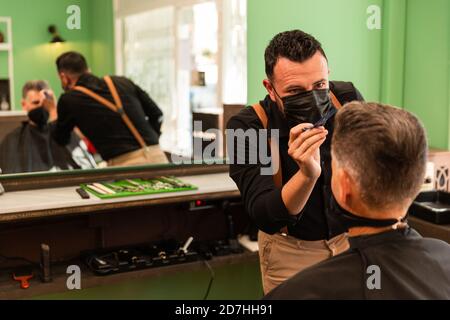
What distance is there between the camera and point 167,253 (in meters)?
2.99

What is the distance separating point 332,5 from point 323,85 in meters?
1.74

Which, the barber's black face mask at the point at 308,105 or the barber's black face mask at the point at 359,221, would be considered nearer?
the barber's black face mask at the point at 359,221

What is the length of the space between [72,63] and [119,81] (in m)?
0.27

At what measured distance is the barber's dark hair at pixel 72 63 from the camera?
3.04 m

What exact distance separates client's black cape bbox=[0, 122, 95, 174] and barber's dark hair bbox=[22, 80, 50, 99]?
182mm

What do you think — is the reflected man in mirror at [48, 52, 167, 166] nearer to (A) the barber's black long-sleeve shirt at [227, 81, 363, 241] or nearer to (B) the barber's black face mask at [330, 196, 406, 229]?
(A) the barber's black long-sleeve shirt at [227, 81, 363, 241]

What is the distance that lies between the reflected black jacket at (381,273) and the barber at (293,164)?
39cm

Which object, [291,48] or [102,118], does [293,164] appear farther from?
[102,118]

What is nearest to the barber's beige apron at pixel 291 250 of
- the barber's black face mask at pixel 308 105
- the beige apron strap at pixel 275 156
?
the beige apron strap at pixel 275 156

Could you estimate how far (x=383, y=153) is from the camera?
137 centimetres

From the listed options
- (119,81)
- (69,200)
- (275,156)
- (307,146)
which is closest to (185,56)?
(119,81)

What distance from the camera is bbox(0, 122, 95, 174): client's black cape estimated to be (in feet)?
9.73

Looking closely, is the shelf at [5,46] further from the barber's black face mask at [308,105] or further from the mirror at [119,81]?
the barber's black face mask at [308,105]

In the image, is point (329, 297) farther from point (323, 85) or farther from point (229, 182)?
point (229, 182)
